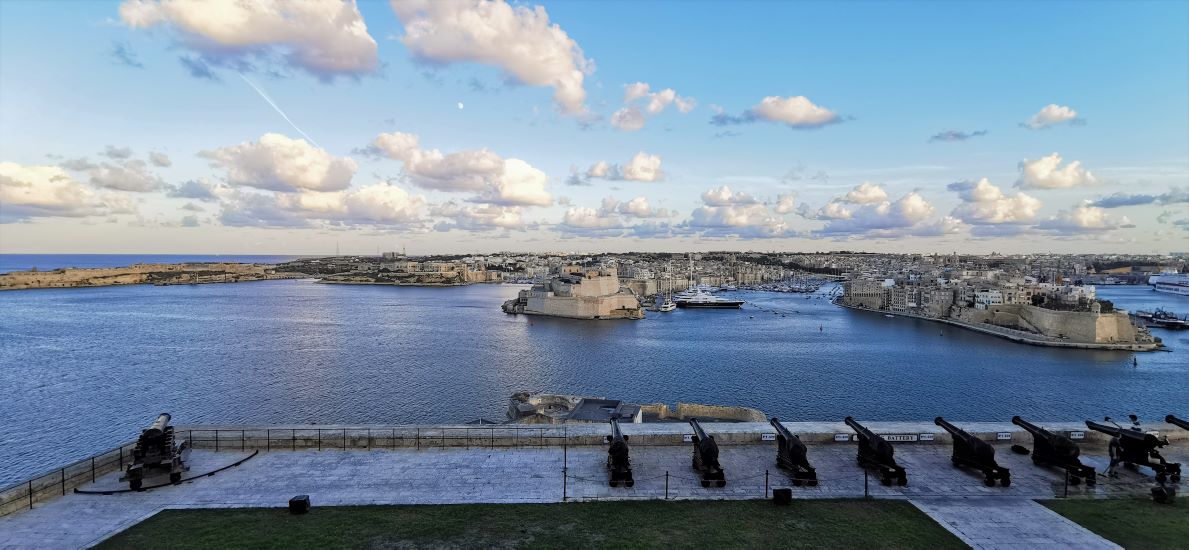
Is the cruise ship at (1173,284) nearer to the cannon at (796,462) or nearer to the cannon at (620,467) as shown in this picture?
the cannon at (796,462)

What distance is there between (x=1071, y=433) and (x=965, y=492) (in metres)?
3.62

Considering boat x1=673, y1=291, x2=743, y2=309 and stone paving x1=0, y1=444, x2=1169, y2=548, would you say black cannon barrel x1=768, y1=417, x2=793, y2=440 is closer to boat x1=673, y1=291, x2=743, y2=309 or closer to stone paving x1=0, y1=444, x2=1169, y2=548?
stone paving x1=0, y1=444, x2=1169, y2=548

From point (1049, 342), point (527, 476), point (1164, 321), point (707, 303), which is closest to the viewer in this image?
point (527, 476)

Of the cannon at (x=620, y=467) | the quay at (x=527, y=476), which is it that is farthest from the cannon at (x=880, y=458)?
the cannon at (x=620, y=467)

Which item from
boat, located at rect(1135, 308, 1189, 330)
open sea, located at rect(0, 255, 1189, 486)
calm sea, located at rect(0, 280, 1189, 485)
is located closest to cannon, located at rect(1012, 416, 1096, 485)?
calm sea, located at rect(0, 280, 1189, 485)

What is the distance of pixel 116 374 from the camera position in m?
31.9

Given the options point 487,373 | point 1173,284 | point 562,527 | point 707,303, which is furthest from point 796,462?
point 1173,284

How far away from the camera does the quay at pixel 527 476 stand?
24.0 feet

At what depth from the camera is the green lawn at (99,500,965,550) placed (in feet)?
21.5

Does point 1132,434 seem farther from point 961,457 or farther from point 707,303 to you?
point 707,303

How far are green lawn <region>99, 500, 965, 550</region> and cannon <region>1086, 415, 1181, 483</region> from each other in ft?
13.7

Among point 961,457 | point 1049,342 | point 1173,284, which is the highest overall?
point 961,457

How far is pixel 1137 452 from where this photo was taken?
8.78m

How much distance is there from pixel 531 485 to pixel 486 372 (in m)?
25.6
